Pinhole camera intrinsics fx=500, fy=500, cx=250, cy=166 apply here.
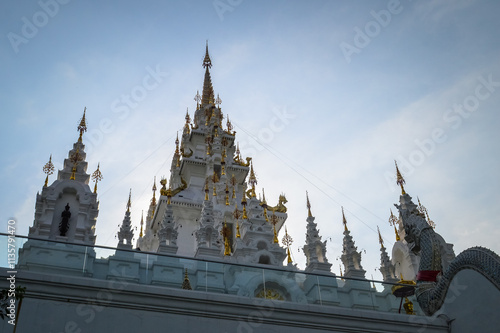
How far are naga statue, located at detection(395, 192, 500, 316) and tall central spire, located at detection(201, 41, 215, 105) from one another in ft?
→ 113

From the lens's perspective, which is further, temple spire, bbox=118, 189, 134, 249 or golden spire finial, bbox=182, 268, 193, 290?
temple spire, bbox=118, 189, 134, 249

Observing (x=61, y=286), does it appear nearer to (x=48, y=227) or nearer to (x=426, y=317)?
(x=426, y=317)

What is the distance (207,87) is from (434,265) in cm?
3920

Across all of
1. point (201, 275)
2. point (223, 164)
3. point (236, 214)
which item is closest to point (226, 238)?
point (236, 214)

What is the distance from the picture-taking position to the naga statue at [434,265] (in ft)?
41.5

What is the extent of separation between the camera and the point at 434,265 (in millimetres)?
15000

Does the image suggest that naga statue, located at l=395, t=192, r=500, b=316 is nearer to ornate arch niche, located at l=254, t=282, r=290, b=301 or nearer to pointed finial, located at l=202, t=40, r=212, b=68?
ornate arch niche, located at l=254, t=282, r=290, b=301

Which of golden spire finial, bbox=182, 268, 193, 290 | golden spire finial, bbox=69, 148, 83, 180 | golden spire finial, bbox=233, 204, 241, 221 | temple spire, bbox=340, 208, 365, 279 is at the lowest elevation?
golden spire finial, bbox=182, 268, 193, 290

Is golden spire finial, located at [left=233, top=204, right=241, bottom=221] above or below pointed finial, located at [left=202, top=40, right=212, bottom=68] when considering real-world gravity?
below

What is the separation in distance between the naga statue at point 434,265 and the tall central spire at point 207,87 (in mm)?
34545

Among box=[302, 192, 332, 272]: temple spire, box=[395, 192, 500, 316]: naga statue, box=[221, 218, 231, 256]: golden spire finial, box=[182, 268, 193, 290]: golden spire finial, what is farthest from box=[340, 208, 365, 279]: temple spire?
box=[182, 268, 193, 290]: golden spire finial

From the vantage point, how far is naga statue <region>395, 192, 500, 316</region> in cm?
1265

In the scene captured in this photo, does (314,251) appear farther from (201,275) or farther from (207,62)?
(207,62)

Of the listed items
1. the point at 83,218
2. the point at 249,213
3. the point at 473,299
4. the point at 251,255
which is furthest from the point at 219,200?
the point at 473,299
